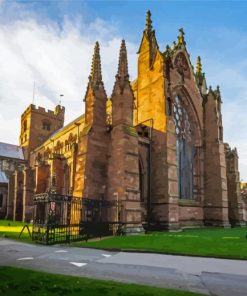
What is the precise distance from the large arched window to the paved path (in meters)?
15.0

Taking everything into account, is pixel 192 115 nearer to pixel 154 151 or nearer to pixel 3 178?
pixel 154 151

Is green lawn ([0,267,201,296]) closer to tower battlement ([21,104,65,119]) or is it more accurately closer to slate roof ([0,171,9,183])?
slate roof ([0,171,9,183])

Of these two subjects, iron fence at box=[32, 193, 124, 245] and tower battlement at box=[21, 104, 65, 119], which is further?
tower battlement at box=[21, 104, 65, 119]

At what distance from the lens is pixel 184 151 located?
2652 centimetres

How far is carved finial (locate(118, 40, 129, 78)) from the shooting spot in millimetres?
21500

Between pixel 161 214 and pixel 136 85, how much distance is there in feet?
40.1

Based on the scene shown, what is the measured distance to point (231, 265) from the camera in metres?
9.00

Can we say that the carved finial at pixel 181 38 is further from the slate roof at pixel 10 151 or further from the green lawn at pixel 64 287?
the slate roof at pixel 10 151

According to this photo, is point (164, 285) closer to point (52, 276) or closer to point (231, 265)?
point (52, 276)

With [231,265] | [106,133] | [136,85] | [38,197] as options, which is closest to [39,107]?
[136,85]

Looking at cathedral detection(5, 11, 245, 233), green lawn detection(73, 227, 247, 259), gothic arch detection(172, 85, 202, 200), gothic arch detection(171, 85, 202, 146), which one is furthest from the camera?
gothic arch detection(171, 85, 202, 146)

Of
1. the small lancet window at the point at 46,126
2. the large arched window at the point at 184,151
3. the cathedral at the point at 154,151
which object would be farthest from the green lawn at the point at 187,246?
the small lancet window at the point at 46,126

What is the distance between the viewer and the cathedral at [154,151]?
19.8m

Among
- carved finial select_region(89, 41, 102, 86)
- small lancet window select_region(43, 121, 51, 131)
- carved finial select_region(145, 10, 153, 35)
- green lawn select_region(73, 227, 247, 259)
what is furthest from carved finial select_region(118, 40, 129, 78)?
small lancet window select_region(43, 121, 51, 131)
